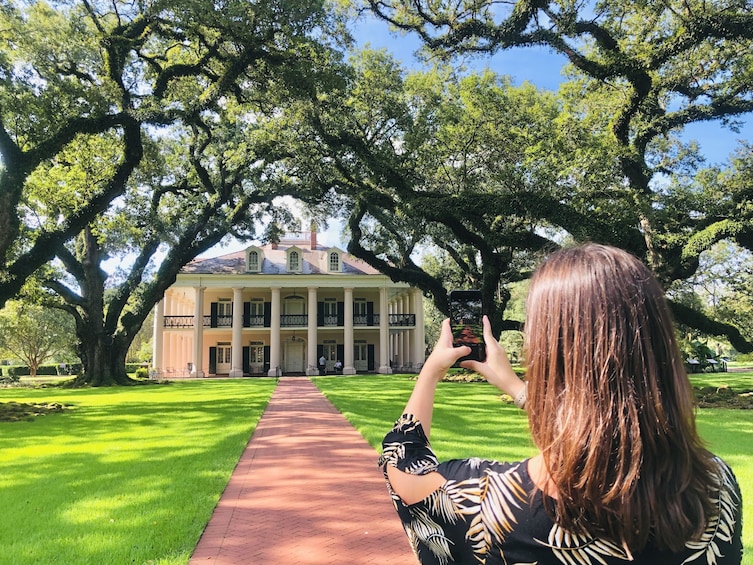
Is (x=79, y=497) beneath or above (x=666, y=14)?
beneath

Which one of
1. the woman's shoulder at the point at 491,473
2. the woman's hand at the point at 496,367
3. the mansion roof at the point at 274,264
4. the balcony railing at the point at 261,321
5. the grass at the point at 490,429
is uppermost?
the mansion roof at the point at 274,264

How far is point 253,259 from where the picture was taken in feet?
118

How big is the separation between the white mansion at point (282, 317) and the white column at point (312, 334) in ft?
0.22

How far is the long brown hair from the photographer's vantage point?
0.97 metres

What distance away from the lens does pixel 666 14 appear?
16.1 metres

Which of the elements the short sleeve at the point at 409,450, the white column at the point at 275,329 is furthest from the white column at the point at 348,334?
the short sleeve at the point at 409,450

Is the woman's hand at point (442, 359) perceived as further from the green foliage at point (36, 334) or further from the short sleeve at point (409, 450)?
the green foliage at point (36, 334)

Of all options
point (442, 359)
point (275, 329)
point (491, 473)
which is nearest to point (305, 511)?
point (442, 359)

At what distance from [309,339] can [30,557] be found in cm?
3102

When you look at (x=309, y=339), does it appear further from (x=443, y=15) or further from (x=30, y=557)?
(x=30, y=557)

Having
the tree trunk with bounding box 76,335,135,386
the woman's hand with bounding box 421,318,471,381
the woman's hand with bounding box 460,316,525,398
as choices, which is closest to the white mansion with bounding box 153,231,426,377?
the tree trunk with bounding box 76,335,135,386

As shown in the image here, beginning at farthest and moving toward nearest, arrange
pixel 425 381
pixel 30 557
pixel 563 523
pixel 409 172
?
pixel 409 172 → pixel 30 557 → pixel 425 381 → pixel 563 523

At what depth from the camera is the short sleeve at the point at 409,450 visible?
120 centimetres

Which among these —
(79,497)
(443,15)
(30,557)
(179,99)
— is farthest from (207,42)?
(30,557)
